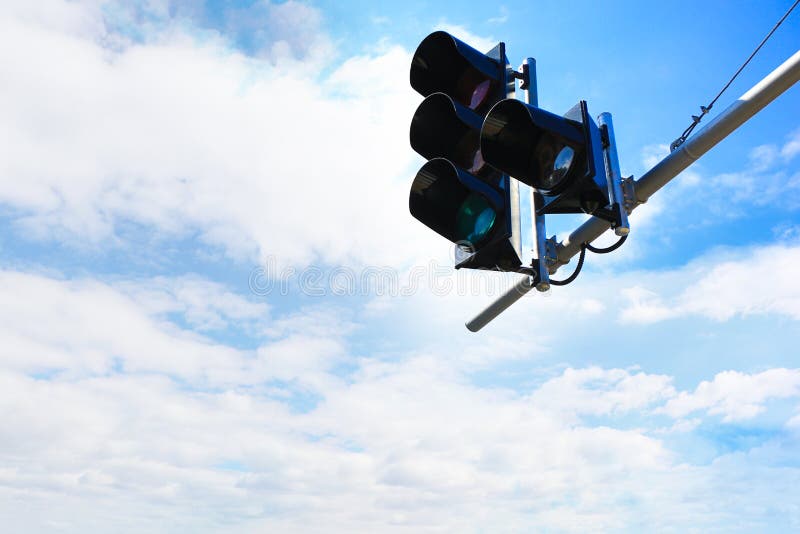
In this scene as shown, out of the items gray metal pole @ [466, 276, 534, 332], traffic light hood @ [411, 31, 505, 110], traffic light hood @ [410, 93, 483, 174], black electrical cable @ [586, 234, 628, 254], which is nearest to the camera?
black electrical cable @ [586, 234, 628, 254]

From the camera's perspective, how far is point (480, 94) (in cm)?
440

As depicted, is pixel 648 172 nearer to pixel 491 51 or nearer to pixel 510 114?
pixel 510 114

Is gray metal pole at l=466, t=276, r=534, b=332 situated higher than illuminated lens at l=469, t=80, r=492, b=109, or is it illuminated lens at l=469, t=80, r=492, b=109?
illuminated lens at l=469, t=80, r=492, b=109

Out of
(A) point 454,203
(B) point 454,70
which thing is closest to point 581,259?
(A) point 454,203

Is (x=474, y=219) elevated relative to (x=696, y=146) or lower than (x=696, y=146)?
elevated

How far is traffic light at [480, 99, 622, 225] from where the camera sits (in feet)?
11.5

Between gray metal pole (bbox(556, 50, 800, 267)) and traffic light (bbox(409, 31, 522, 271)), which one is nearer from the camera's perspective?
gray metal pole (bbox(556, 50, 800, 267))

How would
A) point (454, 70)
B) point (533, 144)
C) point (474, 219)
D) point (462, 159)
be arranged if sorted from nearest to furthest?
point (533, 144)
point (474, 219)
point (462, 159)
point (454, 70)

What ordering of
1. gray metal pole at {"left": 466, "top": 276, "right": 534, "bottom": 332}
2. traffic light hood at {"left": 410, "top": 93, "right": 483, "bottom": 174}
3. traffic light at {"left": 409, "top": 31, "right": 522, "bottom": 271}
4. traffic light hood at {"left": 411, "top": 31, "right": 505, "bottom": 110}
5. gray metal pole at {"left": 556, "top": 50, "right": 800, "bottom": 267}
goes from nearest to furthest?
gray metal pole at {"left": 556, "top": 50, "right": 800, "bottom": 267}
traffic light at {"left": 409, "top": 31, "right": 522, "bottom": 271}
gray metal pole at {"left": 466, "top": 276, "right": 534, "bottom": 332}
traffic light hood at {"left": 410, "top": 93, "right": 483, "bottom": 174}
traffic light hood at {"left": 411, "top": 31, "right": 505, "bottom": 110}

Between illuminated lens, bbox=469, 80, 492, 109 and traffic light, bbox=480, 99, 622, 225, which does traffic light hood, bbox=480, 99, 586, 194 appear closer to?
traffic light, bbox=480, 99, 622, 225

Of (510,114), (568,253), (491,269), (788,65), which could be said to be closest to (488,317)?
→ (491,269)

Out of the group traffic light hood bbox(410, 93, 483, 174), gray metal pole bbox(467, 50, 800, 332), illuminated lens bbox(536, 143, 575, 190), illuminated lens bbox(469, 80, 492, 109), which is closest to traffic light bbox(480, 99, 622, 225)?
illuminated lens bbox(536, 143, 575, 190)

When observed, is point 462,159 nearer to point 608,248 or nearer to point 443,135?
point 443,135

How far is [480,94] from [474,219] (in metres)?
0.95
